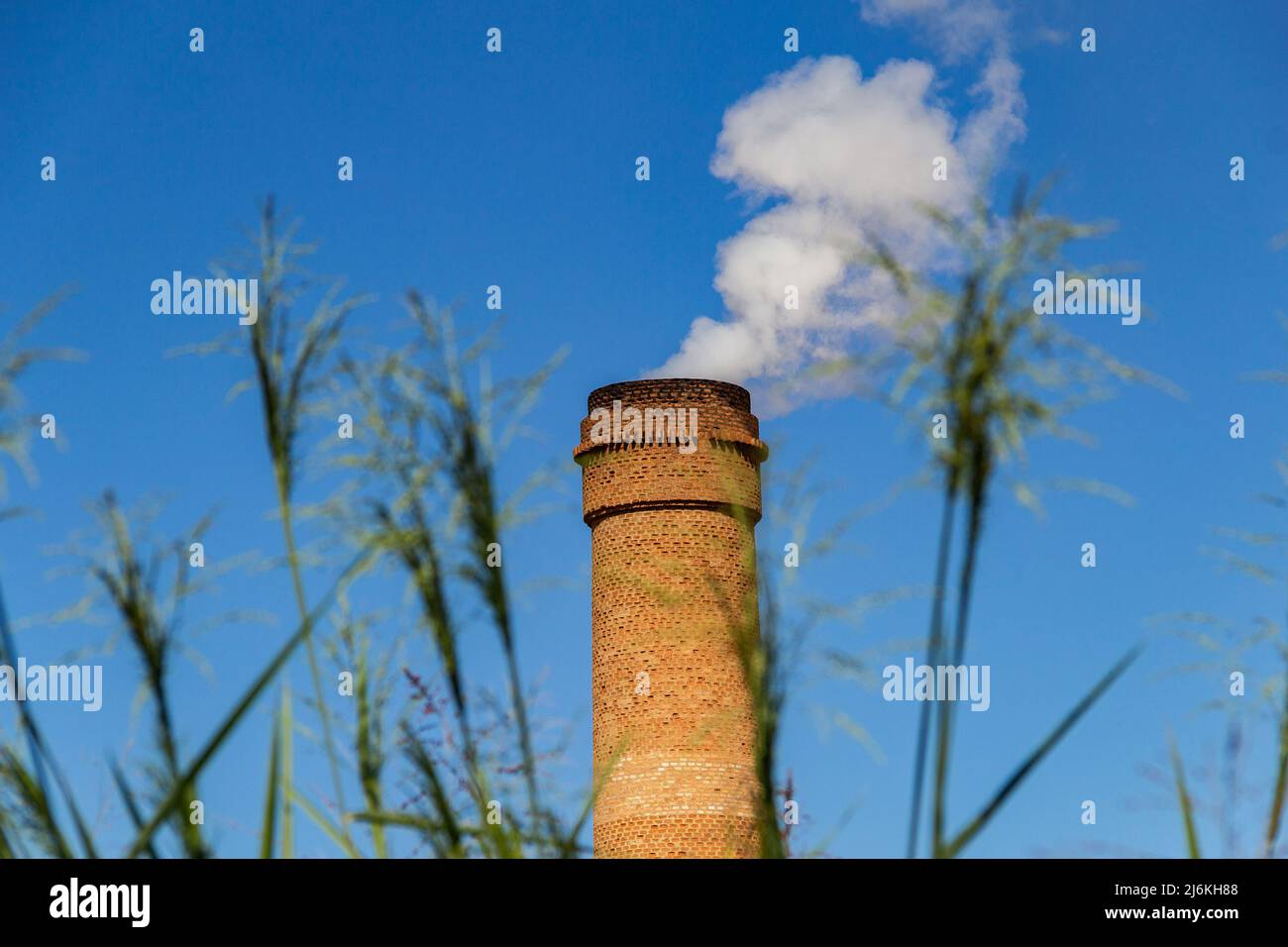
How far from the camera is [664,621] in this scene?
71.8ft

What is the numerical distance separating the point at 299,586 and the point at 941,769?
97cm

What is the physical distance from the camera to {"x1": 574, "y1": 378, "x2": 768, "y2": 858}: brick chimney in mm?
21484

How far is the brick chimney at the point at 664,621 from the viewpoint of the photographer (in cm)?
2148

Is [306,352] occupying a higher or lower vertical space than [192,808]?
higher

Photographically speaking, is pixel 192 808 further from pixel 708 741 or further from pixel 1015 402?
pixel 708 741

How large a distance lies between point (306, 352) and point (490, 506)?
0.40 meters
